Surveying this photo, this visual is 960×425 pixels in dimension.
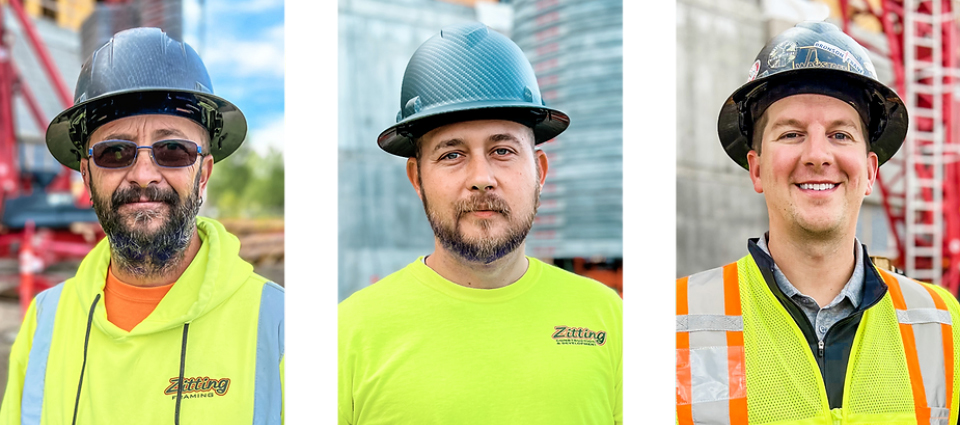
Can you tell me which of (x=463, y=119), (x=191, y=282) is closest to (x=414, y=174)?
(x=463, y=119)

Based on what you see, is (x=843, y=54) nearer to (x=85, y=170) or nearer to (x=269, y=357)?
(x=269, y=357)

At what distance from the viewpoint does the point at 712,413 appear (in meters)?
2.62

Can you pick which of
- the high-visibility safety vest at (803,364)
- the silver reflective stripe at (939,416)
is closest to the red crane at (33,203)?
the high-visibility safety vest at (803,364)

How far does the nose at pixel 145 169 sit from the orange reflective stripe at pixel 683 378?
7.37 feet

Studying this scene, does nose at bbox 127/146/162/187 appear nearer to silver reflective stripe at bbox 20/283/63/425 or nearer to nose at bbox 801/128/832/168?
silver reflective stripe at bbox 20/283/63/425

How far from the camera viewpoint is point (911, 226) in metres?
2.96

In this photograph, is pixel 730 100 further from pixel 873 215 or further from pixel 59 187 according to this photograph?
pixel 59 187

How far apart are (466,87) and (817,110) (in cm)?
137

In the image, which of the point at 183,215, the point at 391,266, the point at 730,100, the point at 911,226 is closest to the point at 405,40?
the point at 391,266

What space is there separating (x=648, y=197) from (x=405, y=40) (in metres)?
1.29

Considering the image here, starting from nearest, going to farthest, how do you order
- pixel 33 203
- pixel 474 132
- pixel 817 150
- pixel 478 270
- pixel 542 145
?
pixel 817 150
pixel 474 132
pixel 478 270
pixel 542 145
pixel 33 203

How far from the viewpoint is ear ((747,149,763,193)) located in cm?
269

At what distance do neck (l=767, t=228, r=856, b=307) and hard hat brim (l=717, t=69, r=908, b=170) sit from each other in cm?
39

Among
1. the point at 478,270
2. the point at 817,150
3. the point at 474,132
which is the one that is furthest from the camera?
the point at 478,270
